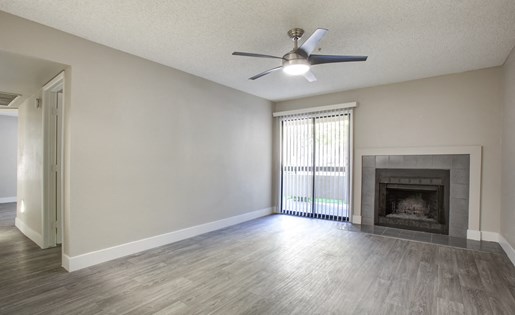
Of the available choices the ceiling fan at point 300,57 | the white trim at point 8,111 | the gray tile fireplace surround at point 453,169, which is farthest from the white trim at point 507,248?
the white trim at point 8,111

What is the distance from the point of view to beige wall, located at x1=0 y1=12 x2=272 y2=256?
9.73 ft

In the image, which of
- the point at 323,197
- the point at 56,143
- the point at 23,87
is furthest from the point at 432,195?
the point at 23,87

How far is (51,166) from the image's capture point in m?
3.79

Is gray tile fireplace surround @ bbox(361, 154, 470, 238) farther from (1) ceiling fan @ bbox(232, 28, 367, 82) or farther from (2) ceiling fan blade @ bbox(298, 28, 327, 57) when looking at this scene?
(2) ceiling fan blade @ bbox(298, 28, 327, 57)

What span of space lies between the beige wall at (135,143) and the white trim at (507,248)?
4.01m

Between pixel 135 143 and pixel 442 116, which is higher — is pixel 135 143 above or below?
below

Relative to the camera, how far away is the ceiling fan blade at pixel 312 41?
224cm

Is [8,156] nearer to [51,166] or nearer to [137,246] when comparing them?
[51,166]

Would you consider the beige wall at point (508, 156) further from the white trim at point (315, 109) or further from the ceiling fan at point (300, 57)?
the ceiling fan at point (300, 57)

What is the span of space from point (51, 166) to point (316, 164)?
4.62 m

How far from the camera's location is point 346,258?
3314 millimetres

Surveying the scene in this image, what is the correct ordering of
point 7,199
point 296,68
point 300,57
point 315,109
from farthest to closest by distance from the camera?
point 7,199
point 315,109
point 296,68
point 300,57

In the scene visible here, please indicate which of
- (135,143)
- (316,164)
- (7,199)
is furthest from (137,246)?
(7,199)

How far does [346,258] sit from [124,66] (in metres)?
3.79
